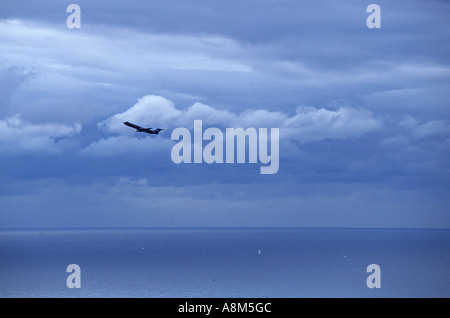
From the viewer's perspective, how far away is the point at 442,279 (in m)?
89.4

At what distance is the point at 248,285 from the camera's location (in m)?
80.8

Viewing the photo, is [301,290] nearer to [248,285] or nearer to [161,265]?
[248,285]

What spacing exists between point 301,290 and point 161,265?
4868cm
